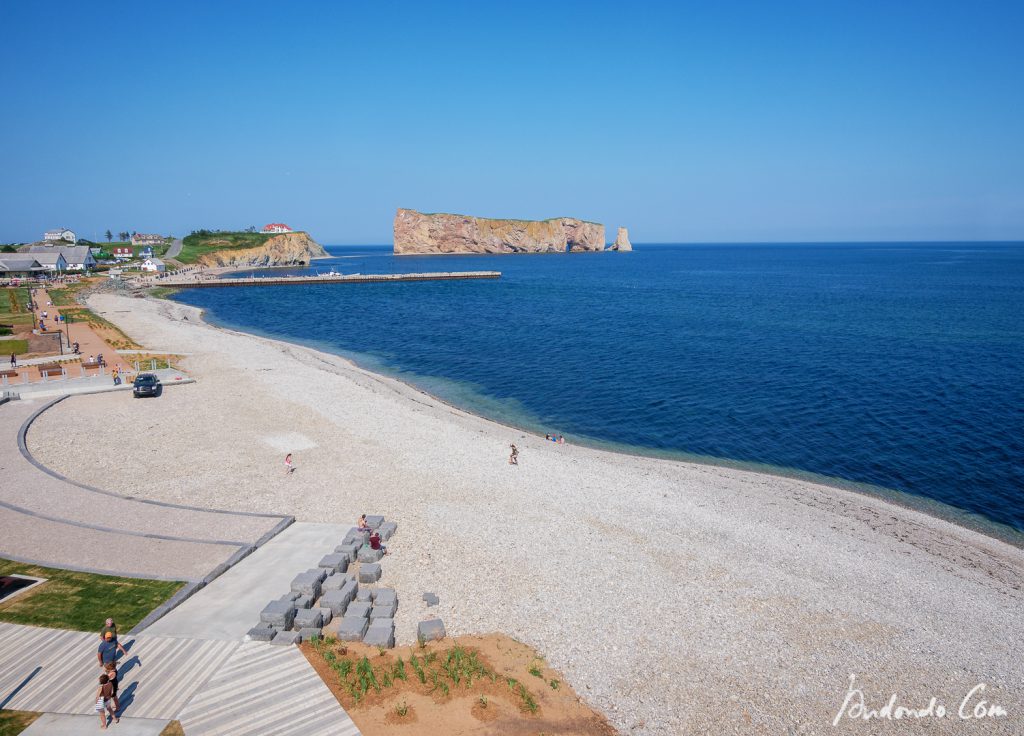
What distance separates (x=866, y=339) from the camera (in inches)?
2405

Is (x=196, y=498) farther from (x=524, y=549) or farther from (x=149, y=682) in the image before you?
(x=524, y=549)

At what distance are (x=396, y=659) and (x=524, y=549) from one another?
6.48 m

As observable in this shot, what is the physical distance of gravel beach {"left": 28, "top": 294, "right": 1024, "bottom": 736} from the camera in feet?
45.4

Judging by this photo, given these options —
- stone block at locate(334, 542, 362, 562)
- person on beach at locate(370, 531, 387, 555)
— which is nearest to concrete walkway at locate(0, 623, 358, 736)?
stone block at locate(334, 542, 362, 562)

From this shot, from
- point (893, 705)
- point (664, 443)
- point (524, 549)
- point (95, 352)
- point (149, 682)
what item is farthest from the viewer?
point (95, 352)

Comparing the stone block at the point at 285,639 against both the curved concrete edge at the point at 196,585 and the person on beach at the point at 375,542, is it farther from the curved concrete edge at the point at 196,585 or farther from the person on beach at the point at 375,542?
the person on beach at the point at 375,542

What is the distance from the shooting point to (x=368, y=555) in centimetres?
1752

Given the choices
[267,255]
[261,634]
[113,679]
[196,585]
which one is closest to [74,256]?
[267,255]

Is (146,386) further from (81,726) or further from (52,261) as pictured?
(52,261)

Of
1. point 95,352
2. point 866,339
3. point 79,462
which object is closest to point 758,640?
point 79,462

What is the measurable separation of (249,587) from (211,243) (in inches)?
7771

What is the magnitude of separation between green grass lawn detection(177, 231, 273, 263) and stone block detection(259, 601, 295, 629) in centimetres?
17514

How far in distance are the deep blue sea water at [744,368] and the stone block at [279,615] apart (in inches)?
826

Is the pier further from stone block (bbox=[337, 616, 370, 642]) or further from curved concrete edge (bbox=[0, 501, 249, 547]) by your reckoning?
stone block (bbox=[337, 616, 370, 642])
